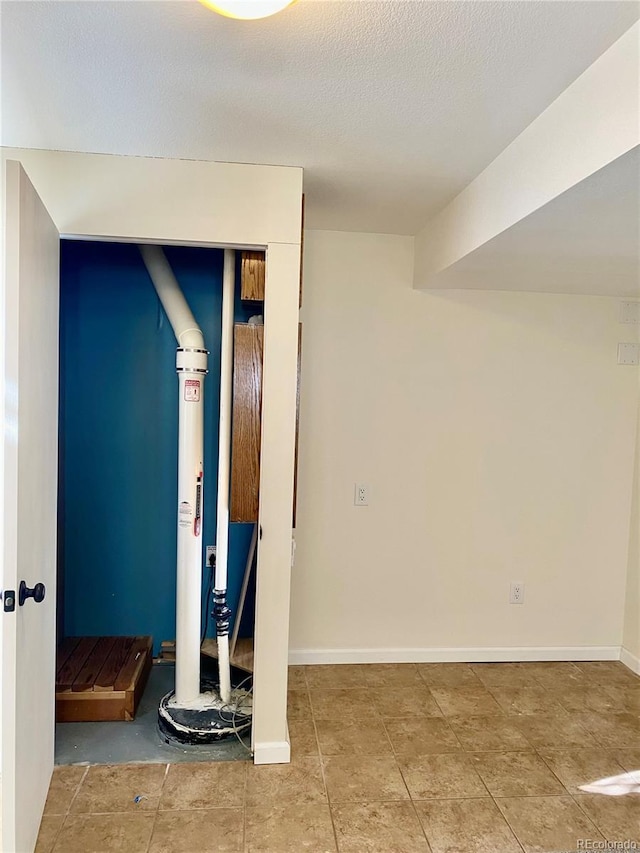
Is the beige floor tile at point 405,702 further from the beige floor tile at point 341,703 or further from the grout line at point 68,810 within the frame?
the grout line at point 68,810

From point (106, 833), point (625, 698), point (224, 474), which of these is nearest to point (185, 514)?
point (224, 474)

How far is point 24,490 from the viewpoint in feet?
5.40

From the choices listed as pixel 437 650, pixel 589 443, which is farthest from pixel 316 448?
pixel 589 443

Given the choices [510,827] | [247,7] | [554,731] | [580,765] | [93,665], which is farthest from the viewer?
[93,665]

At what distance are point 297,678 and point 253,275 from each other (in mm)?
1990

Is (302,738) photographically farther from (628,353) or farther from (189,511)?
(628,353)

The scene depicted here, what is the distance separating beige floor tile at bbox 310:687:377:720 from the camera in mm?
2611

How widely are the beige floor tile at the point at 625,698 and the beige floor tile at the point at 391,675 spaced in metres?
0.94

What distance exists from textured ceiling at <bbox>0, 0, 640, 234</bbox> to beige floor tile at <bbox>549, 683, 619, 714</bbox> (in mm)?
2440

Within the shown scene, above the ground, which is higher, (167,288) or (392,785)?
(167,288)

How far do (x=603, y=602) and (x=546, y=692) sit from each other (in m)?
0.70

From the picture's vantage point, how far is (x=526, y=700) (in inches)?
110

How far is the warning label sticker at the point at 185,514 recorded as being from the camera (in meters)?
2.51

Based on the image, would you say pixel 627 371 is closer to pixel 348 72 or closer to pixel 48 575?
pixel 348 72
